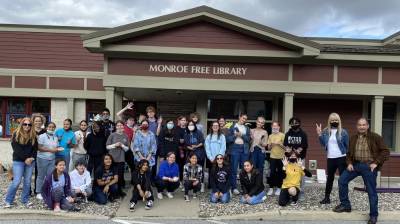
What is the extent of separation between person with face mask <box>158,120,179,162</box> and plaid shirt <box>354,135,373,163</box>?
356 cm

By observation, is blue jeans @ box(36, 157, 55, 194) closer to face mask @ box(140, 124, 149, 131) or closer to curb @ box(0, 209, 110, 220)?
curb @ box(0, 209, 110, 220)

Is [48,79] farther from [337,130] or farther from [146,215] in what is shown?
[337,130]

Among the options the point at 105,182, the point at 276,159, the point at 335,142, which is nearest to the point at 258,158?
the point at 276,159

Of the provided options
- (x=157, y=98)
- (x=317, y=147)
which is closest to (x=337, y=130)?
(x=317, y=147)

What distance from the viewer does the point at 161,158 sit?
8.75 m

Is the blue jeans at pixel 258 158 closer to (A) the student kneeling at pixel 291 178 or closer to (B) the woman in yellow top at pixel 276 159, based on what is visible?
(B) the woman in yellow top at pixel 276 159

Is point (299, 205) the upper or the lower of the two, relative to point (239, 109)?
lower

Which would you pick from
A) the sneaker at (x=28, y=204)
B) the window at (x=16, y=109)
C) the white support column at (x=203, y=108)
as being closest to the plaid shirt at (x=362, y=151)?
the sneaker at (x=28, y=204)

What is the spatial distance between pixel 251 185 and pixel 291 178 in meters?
0.78

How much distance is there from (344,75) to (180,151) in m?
5.02

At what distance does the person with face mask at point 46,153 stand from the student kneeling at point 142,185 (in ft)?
5.45

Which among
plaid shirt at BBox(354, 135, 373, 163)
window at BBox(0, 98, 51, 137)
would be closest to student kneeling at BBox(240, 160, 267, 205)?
plaid shirt at BBox(354, 135, 373, 163)

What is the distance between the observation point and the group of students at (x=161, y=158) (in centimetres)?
752

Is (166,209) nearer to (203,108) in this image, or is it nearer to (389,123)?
(203,108)
